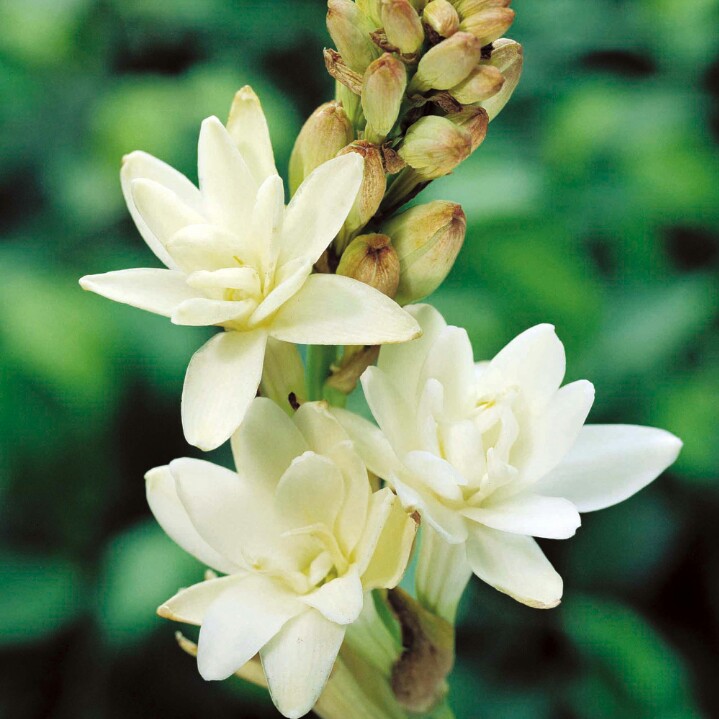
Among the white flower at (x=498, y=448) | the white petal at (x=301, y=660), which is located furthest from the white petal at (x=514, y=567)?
the white petal at (x=301, y=660)

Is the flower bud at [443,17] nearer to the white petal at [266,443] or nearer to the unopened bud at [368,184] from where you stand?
the unopened bud at [368,184]

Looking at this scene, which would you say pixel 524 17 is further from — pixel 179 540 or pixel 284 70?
pixel 179 540

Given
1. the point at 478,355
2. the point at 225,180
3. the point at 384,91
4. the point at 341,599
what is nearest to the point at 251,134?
the point at 225,180

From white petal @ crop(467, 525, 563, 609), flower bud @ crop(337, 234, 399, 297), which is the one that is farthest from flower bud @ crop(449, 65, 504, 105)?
white petal @ crop(467, 525, 563, 609)

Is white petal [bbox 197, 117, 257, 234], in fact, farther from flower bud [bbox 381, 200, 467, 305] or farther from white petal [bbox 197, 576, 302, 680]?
white petal [bbox 197, 576, 302, 680]

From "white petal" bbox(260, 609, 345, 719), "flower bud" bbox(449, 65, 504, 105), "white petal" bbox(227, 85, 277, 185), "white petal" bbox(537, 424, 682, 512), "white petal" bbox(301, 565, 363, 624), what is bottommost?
"white petal" bbox(260, 609, 345, 719)

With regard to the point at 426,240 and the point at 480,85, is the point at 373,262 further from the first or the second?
the point at 480,85
